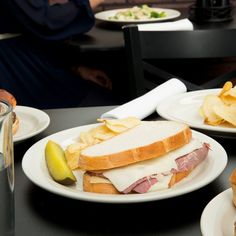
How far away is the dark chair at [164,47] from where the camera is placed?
1.58m

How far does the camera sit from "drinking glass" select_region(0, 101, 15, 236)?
605 mm

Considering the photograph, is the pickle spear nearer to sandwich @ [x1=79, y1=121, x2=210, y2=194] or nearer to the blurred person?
sandwich @ [x1=79, y1=121, x2=210, y2=194]

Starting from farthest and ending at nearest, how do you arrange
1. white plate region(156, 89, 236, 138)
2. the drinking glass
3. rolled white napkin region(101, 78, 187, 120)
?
rolled white napkin region(101, 78, 187, 120) → white plate region(156, 89, 236, 138) → the drinking glass

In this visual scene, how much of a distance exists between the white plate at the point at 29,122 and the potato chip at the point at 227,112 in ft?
1.04

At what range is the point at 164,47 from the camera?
160 cm

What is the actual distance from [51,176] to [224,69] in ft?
7.27

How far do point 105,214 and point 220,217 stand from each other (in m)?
0.17

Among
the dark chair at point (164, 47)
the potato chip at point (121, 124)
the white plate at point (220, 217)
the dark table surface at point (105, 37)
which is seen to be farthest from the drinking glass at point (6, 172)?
the dark table surface at point (105, 37)

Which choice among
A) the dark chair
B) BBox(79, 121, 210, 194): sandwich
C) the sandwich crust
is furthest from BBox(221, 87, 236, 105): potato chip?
the dark chair

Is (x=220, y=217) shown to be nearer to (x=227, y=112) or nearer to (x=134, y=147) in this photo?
(x=134, y=147)

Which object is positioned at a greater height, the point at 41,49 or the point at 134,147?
the point at 134,147

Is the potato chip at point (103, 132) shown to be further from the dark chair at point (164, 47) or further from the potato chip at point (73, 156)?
the dark chair at point (164, 47)

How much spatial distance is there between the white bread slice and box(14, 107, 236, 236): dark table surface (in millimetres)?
60

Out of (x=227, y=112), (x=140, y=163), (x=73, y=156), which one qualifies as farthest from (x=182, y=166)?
(x=227, y=112)
